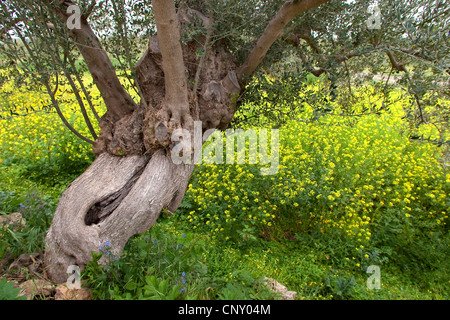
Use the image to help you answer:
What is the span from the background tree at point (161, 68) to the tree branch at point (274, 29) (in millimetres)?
12

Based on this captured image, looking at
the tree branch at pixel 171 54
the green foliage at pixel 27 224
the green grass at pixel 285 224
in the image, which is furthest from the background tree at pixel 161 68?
the green grass at pixel 285 224

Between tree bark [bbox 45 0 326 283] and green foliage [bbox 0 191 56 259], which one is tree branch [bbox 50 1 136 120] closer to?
tree bark [bbox 45 0 326 283]

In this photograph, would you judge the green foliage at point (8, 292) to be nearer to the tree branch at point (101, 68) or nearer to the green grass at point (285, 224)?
the green grass at point (285, 224)

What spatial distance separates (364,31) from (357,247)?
300cm

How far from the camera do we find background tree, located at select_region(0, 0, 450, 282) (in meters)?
2.94

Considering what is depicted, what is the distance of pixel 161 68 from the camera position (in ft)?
11.4

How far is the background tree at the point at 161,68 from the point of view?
9.66ft

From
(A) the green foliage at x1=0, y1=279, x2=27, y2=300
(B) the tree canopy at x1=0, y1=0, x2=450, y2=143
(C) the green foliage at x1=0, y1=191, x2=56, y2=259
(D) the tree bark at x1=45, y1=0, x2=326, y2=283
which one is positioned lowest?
(A) the green foliage at x1=0, y1=279, x2=27, y2=300

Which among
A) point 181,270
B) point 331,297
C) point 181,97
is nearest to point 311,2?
point 181,97

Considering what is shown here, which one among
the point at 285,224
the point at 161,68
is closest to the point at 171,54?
the point at 161,68

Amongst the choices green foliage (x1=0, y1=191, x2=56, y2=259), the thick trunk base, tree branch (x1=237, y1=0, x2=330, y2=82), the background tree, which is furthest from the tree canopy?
green foliage (x1=0, y1=191, x2=56, y2=259)

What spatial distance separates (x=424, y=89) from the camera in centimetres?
326

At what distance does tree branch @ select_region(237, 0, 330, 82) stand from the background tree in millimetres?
12

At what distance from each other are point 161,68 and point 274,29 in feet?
4.29
